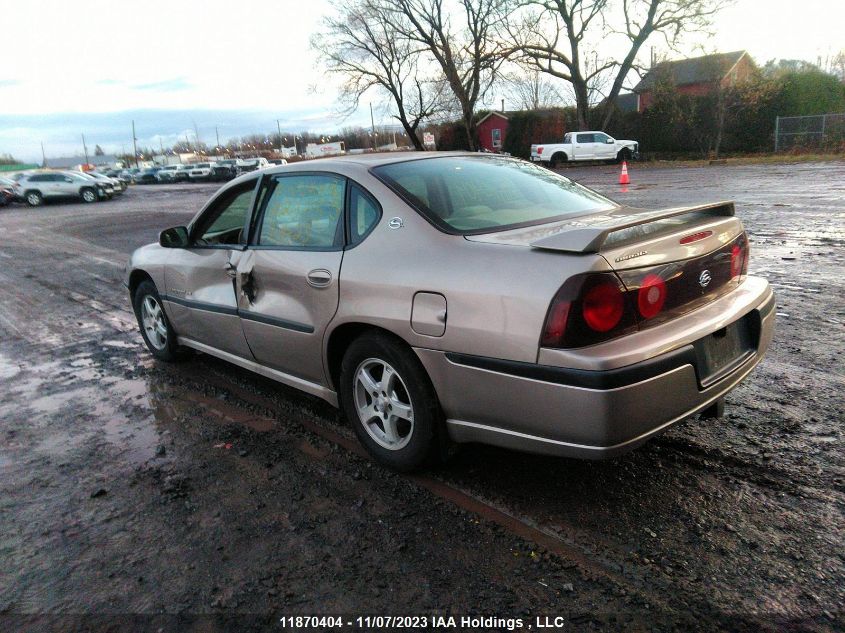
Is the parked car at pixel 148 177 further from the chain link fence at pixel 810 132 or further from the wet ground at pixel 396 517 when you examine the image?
the wet ground at pixel 396 517

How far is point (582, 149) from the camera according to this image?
32688 mm

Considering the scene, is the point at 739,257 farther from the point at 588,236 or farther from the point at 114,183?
the point at 114,183

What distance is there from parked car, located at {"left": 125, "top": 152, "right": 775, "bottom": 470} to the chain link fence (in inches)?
1151

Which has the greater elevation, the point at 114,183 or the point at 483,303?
the point at 114,183

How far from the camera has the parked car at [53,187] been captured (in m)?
31.6

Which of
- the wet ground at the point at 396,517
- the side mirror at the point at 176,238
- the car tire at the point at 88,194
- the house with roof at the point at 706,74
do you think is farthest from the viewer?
the car tire at the point at 88,194

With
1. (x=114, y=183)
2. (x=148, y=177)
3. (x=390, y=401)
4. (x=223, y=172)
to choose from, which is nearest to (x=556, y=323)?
(x=390, y=401)

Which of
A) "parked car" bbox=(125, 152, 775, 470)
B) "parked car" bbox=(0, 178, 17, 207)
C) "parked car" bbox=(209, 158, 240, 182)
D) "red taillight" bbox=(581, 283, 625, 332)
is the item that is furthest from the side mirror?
"parked car" bbox=(209, 158, 240, 182)

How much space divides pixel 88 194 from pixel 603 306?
34781mm

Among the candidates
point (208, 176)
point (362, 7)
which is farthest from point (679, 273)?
point (208, 176)

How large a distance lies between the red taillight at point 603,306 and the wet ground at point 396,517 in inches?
33.6

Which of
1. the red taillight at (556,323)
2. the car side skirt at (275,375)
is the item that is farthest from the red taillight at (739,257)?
the car side skirt at (275,375)

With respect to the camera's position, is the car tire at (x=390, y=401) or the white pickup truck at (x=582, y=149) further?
the white pickup truck at (x=582, y=149)

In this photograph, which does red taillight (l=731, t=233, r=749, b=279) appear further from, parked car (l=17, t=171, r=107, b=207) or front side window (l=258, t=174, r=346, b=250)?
parked car (l=17, t=171, r=107, b=207)
